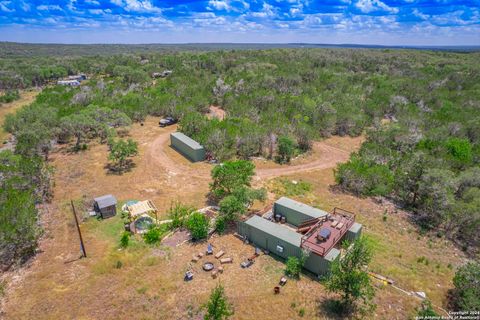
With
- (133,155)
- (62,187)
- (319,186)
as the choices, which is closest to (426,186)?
(319,186)

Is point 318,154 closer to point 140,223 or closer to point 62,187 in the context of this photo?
point 140,223

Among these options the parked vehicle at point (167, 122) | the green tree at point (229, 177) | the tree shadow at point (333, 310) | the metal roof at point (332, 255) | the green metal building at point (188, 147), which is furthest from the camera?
the parked vehicle at point (167, 122)

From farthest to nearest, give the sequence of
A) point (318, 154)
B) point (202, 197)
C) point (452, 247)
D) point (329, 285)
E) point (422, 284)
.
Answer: point (318, 154), point (202, 197), point (452, 247), point (422, 284), point (329, 285)

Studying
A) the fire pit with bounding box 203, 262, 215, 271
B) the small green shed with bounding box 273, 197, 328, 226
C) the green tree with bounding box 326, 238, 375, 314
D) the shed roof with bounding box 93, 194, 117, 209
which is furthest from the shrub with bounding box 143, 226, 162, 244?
the green tree with bounding box 326, 238, 375, 314

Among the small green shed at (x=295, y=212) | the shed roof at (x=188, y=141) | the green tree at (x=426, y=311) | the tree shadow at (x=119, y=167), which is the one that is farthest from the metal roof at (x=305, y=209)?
the tree shadow at (x=119, y=167)

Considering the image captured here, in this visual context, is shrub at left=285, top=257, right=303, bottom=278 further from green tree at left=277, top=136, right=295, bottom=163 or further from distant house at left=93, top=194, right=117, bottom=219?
green tree at left=277, top=136, right=295, bottom=163

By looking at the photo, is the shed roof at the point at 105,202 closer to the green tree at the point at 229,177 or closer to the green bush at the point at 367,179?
the green tree at the point at 229,177
